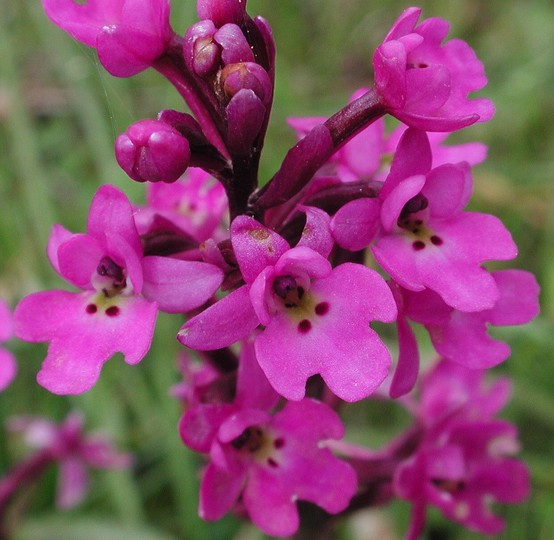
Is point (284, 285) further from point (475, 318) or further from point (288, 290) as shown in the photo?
point (475, 318)

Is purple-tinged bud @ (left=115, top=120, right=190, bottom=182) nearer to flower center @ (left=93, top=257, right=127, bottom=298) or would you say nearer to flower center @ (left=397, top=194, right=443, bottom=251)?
flower center @ (left=93, top=257, right=127, bottom=298)

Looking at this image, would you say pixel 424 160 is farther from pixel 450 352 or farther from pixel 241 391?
pixel 241 391

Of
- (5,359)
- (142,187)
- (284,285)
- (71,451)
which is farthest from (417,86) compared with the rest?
(142,187)

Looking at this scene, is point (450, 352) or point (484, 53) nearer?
point (450, 352)

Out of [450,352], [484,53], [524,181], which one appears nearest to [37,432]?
[450,352]

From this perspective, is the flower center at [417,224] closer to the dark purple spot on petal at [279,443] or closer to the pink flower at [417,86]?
the pink flower at [417,86]

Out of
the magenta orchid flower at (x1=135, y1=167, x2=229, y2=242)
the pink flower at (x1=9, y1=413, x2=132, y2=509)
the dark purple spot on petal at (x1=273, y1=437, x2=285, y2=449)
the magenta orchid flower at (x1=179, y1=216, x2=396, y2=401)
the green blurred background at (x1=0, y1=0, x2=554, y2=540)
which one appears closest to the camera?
the magenta orchid flower at (x1=179, y1=216, x2=396, y2=401)

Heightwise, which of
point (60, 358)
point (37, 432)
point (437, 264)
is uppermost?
point (437, 264)

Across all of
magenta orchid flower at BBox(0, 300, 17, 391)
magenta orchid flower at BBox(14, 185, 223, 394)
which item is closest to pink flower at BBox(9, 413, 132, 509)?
magenta orchid flower at BBox(0, 300, 17, 391)
